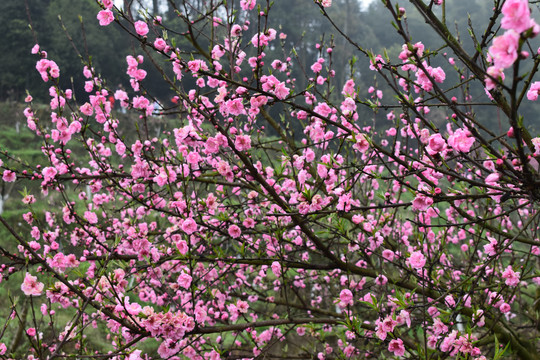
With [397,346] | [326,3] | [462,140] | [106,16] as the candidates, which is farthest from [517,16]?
[106,16]

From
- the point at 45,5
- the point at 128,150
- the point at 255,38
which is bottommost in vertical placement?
the point at 128,150

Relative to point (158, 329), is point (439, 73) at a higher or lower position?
higher

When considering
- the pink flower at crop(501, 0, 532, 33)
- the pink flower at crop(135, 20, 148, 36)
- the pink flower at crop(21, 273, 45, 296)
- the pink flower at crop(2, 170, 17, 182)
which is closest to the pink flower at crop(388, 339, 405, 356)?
the pink flower at crop(501, 0, 532, 33)

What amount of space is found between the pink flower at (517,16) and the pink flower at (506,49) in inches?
0.9

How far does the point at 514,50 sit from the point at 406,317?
149cm

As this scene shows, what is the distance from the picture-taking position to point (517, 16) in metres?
1.04

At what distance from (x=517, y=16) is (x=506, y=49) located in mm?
92

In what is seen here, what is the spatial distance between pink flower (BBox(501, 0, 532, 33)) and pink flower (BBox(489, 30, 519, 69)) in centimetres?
2

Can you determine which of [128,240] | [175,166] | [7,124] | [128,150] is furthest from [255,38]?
[7,124]

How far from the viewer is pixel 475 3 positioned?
36531mm

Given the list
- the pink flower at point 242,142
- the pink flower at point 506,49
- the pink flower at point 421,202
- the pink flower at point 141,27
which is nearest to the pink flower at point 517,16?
the pink flower at point 506,49

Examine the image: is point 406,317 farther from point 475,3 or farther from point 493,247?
point 475,3

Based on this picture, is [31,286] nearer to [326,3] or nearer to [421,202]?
[421,202]

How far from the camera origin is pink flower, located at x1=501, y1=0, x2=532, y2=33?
1.03 meters
